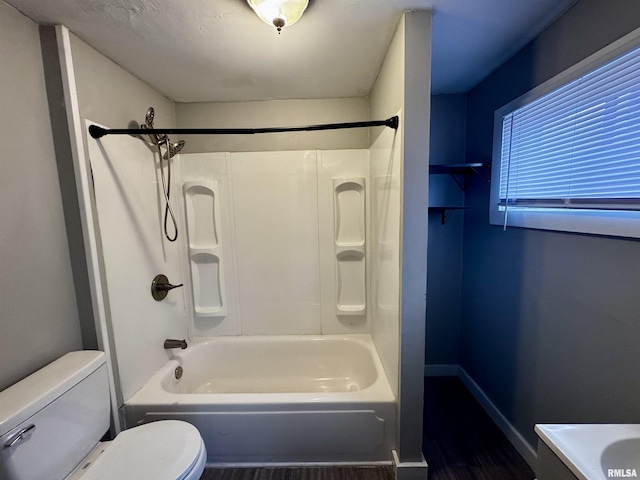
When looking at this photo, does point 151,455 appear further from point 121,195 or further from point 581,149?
point 581,149

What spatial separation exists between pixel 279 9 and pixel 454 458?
97.9 inches

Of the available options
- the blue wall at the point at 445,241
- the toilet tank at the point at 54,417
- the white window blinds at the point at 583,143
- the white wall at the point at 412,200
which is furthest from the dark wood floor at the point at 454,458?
the white window blinds at the point at 583,143

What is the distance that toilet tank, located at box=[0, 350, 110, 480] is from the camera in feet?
2.97

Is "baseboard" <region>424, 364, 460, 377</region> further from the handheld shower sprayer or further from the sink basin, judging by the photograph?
the handheld shower sprayer

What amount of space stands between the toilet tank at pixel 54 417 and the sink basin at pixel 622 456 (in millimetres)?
1752

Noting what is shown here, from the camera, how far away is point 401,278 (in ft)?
4.42

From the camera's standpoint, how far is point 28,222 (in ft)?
3.72

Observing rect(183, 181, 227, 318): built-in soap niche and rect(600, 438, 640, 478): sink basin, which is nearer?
rect(600, 438, 640, 478): sink basin

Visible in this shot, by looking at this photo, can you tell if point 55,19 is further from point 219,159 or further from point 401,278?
point 401,278

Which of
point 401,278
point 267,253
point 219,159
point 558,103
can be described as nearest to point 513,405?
point 401,278

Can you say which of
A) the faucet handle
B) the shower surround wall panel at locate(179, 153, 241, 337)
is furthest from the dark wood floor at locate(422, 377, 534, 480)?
the faucet handle

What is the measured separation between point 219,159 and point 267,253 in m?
0.84

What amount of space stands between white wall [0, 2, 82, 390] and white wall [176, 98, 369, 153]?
41.6 inches

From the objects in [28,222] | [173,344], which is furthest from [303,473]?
[28,222]
